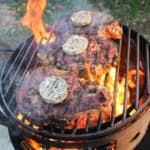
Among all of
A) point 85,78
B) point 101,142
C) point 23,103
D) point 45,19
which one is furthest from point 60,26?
point 45,19

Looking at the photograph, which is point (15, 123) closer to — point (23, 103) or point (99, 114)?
point (23, 103)

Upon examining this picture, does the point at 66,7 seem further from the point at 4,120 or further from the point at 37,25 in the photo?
the point at 4,120

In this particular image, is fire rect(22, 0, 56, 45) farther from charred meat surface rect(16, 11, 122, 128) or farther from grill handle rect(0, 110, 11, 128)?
grill handle rect(0, 110, 11, 128)

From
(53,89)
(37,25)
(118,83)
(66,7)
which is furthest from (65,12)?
(53,89)

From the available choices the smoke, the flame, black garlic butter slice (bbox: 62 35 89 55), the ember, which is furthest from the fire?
the smoke

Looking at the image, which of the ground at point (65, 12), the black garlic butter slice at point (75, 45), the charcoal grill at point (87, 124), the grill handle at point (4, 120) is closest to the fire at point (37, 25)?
the charcoal grill at point (87, 124)

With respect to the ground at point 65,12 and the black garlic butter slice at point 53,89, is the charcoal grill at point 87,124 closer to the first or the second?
the black garlic butter slice at point 53,89
